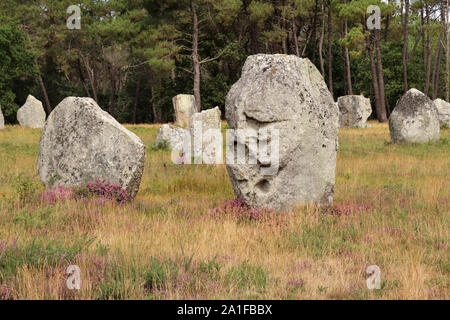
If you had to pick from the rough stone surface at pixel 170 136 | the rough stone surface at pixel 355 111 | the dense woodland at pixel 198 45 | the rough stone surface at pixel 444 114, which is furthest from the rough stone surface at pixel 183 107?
the rough stone surface at pixel 444 114

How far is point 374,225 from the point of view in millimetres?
7395

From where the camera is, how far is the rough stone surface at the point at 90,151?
9.36 m

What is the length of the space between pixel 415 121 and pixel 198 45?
2738 centimetres

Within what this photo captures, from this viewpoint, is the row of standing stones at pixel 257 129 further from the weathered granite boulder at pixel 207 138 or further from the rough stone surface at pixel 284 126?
the weathered granite boulder at pixel 207 138

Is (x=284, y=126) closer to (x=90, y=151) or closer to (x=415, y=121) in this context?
(x=90, y=151)

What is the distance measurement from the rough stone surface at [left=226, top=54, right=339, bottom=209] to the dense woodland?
28.8 m

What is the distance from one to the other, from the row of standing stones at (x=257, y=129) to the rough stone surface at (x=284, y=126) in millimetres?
17

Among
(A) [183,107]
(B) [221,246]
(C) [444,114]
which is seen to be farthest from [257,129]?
(A) [183,107]

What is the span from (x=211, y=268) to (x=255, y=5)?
3649 centimetres

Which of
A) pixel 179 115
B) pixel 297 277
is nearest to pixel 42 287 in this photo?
pixel 297 277

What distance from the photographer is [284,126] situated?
27.1ft

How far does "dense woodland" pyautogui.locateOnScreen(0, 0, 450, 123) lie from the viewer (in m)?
38.2

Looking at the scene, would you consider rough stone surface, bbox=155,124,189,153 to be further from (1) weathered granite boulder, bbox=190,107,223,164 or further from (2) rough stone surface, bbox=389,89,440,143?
(2) rough stone surface, bbox=389,89,440,143

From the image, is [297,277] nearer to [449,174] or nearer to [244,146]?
[244,146]
